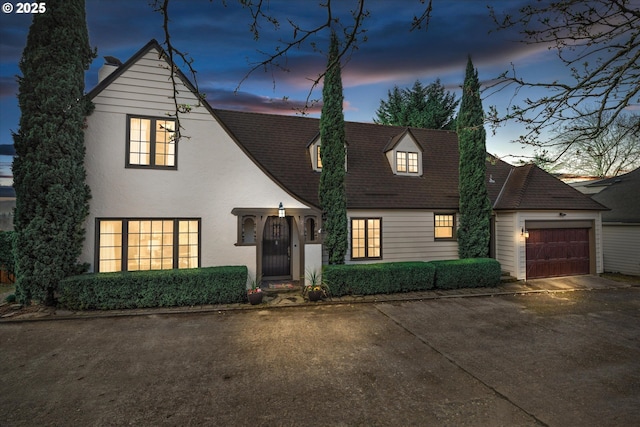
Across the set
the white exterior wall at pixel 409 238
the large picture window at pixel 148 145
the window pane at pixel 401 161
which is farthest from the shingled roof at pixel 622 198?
the large picture window at pixel 148 145

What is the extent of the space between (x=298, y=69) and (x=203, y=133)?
7830 mm

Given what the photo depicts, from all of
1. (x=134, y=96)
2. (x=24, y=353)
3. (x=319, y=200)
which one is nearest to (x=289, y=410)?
(x=24, y=353)

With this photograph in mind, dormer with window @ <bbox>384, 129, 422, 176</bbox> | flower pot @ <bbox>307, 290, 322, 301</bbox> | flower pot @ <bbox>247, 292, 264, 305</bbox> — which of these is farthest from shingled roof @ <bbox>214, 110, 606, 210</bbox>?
flower pot @ <bbox>247, 292, 264, 305</bbox>

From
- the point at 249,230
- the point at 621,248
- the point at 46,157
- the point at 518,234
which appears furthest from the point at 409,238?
the point at 46,157

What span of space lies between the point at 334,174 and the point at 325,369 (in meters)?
7.71

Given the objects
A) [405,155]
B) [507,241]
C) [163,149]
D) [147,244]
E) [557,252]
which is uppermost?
[405,155]

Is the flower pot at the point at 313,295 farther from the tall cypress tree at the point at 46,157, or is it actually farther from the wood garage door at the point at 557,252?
the wood garage door at the point at 557,252

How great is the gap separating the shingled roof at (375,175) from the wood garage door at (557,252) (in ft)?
4.09

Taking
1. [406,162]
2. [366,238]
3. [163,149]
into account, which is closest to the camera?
[163,149]

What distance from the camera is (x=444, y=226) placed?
14.7m

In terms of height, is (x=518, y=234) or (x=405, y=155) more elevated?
(x=405, y=155)

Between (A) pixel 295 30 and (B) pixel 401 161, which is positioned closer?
(A) pixel 295 30

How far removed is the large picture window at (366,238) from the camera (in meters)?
13.4

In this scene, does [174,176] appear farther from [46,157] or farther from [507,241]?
[507,241]
